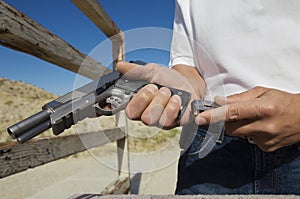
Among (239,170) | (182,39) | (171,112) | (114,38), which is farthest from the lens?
(114,38)

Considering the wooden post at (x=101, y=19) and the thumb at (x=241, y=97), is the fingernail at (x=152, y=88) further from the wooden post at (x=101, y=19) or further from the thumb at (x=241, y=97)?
the wooden post at (x=101, y=19)

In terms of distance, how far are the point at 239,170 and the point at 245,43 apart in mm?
291

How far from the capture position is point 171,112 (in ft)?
1.63

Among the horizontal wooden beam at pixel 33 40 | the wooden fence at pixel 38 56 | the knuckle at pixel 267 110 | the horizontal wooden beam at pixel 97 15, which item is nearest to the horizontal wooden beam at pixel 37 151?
the wooden fence at pixel 38 56

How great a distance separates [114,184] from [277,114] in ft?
5.79

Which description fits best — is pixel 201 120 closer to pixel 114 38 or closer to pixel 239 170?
pixel 239 170

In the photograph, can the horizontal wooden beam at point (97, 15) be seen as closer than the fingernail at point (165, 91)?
No

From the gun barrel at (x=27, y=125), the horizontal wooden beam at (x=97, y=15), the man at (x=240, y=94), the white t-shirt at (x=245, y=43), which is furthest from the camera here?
the horizontal wooden beam at (x=97, y=15)

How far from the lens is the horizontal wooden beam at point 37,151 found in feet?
2.56

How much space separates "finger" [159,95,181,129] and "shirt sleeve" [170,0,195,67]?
0.36 m

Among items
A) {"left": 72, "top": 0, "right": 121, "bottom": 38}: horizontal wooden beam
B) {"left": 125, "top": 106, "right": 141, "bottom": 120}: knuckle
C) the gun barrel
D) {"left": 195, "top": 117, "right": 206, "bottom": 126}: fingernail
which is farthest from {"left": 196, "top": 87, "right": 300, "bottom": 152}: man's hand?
{"left": 72, "top": 0, "right": 121, "bottom": 38}: horizontal wooden beam

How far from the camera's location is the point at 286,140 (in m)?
0.53

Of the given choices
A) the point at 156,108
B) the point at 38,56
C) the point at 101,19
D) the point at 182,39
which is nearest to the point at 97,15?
the point at 101,19

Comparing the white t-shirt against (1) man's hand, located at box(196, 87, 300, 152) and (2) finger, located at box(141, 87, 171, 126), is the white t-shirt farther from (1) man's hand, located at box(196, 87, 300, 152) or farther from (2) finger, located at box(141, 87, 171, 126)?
(2) finger, located at box(141, 87, 171, 126)
